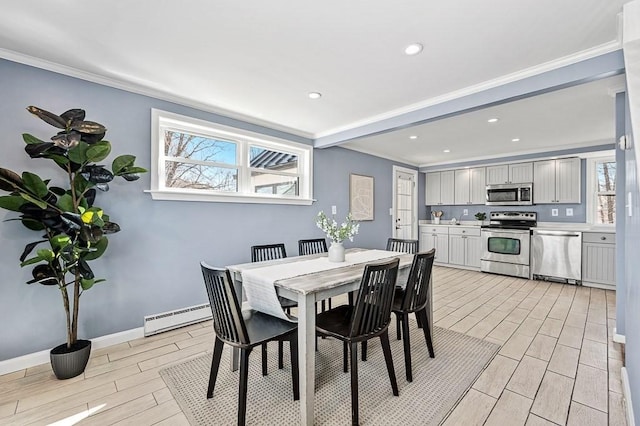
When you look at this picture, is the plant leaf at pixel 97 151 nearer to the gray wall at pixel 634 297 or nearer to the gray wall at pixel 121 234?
the gray wall at pixel 121 234

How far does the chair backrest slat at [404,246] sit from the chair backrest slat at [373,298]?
59.6 inches

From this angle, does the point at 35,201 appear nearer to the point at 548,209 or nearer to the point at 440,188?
the point at 440,188

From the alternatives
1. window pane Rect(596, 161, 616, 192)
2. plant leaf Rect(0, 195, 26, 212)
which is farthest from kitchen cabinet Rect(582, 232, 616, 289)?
plant leaf Rect(0, 195, 26, 212)

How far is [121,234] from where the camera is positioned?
2.64m

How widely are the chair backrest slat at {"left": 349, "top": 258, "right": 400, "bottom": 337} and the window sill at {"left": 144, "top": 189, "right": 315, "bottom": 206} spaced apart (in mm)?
2215

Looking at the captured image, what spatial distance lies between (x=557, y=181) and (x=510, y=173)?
751mm

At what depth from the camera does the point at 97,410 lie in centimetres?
177

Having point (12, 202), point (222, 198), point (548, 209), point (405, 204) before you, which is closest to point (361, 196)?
point (405, 204)

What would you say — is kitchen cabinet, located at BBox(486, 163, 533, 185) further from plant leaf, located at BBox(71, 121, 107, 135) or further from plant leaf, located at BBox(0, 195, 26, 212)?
plant leaf, located at BBox(0, 195, 26, 212)

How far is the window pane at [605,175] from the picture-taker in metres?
4.72

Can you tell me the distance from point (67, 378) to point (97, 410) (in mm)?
578

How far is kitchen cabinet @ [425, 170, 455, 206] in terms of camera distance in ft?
21.4

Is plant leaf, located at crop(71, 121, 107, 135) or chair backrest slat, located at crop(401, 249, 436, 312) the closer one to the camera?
plant leaf, located at crop(71, 121, 107, 135)

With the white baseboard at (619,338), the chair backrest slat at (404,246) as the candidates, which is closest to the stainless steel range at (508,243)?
the white baseboard at (619,338)
